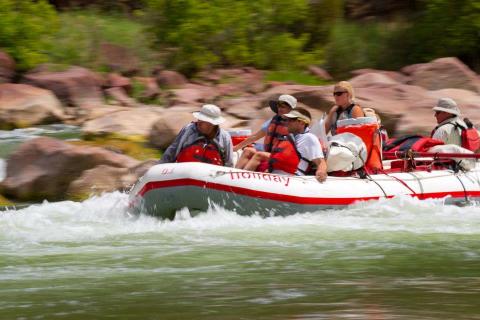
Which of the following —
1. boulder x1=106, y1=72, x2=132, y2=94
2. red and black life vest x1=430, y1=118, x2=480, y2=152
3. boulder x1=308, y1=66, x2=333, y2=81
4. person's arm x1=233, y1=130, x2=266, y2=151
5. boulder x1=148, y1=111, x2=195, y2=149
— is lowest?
boulder x1=308, y1=66, x2=333, y2=81

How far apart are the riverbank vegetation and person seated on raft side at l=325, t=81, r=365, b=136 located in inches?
486

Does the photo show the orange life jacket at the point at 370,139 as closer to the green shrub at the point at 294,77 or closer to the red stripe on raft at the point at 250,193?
the red stripe on raft at the point at 250,193

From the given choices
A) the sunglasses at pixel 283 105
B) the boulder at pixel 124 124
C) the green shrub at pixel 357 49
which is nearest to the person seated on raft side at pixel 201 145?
the sunglasses at pixel 283 105

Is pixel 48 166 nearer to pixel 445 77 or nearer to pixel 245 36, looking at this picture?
pixel 445 77

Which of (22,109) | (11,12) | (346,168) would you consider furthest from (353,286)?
(11,12)

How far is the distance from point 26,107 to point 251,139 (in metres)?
9.15

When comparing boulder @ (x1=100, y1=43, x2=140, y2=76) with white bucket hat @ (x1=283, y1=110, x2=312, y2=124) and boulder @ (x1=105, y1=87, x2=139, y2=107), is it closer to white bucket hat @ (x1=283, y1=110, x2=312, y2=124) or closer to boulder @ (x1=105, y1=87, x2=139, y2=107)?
boulder @ (x1=105, y1=87, x2=139, y2=107)

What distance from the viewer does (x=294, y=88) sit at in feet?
59.0

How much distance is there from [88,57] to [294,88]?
6715 millimetres

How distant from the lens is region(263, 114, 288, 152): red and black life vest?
10.4 metres

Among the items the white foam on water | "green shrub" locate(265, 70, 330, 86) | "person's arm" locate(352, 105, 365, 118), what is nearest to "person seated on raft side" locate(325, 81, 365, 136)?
"person's arm" locate(352, 105, 365, 118)

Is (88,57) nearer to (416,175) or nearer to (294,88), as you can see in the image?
(294,88)

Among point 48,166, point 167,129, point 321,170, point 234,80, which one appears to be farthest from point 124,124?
point 321,170

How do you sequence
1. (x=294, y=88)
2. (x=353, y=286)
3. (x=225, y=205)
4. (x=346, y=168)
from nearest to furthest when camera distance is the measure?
(x=353, y=286) < (x=225, y=205) < (x=346, y=168) < (x=294, y=88)
